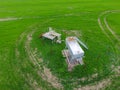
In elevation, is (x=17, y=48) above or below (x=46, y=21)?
below

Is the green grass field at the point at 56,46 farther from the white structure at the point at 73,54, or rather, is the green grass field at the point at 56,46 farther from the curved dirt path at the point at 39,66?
the white structure at the point at 73,54

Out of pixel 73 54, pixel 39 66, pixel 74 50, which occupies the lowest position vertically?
pixel 39 66

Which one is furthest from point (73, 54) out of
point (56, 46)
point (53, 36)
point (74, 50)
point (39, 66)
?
point (53, 36)

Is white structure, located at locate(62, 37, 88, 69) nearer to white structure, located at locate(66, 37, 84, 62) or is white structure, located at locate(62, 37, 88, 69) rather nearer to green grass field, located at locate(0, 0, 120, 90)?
white structure, located at locate(66, 37, 84, 62)

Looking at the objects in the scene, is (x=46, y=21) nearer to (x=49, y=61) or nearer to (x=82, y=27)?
(x=82, y=27)

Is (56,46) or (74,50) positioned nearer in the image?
(74,50)

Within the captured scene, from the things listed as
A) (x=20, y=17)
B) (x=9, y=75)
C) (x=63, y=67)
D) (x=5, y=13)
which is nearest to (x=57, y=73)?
(x=63, y=67)

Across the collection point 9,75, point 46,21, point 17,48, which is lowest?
point 9,75

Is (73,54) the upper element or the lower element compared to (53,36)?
lower

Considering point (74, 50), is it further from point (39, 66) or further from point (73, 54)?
point (39, 66)
